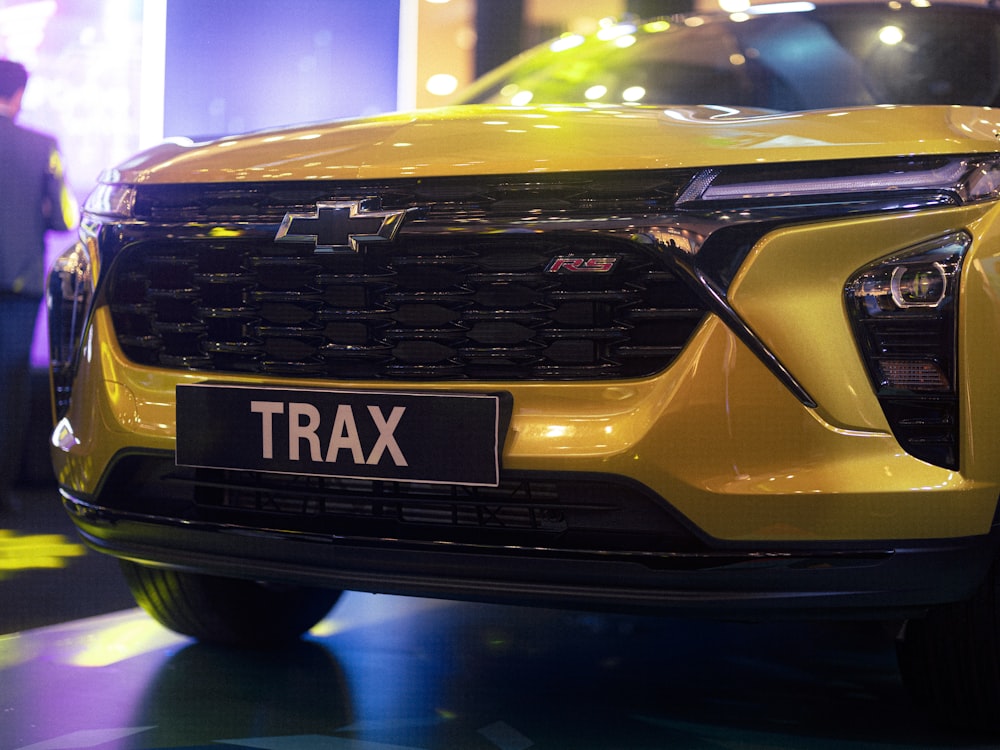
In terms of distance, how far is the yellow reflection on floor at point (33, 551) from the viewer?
11.9ft

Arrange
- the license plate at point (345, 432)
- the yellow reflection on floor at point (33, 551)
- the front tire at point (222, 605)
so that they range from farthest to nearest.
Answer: the yellow reflection on floor at point (33, 551), the front tire at point (222, 605), the license plate at point (345, 432)

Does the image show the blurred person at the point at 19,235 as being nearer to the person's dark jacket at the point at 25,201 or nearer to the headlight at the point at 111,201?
the person's dark jacket at the point at 25,201

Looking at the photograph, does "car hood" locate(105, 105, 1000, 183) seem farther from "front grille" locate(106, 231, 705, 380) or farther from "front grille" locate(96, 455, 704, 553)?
"front grille" locate(96, 455, 704, 553)

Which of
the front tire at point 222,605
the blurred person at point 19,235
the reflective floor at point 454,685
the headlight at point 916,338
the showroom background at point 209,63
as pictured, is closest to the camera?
the headlight at point 916,338

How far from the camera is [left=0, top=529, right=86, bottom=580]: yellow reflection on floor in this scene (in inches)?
142

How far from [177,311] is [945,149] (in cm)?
120

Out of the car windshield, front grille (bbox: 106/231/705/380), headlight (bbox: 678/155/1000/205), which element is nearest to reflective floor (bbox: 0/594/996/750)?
front grille (bbox: 106/231/705/380)

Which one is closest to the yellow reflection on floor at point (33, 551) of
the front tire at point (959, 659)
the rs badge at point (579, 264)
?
the rs badge at point (579, 264)

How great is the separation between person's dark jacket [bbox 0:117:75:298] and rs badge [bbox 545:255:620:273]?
11.3 feet

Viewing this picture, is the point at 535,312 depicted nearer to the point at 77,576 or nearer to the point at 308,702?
the point at 308,702

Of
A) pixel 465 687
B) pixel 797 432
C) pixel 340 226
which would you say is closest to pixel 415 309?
pixel 340 226

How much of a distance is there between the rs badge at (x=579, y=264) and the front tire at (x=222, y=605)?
1115 millimetres

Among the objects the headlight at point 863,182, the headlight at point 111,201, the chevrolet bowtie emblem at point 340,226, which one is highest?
the headlight at point 863,182

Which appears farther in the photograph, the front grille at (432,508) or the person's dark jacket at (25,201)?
the person's dark jacket at (25,201)
